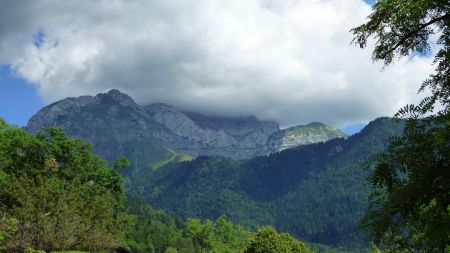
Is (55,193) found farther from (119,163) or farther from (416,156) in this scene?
(416,156)

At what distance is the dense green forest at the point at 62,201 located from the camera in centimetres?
2984

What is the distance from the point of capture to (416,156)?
27.5 ft

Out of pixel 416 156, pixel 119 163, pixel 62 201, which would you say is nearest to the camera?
pixel 416 156

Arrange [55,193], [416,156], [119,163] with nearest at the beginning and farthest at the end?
[416,156], [55,193], [119,163]

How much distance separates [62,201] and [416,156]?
2759cm

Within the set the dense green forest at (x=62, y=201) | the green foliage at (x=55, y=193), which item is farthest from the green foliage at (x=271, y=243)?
the green foliage at (x=55, y=193)

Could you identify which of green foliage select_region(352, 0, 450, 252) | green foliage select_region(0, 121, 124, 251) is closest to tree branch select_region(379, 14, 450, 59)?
green foliage select_region(352, 0, 450, 252)

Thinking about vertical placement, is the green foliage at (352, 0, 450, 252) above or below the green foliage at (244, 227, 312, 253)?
above

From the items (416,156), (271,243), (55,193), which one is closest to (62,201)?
(55,193)

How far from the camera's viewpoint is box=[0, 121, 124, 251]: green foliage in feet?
98.0

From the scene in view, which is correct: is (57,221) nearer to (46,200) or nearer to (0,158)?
(46,200)

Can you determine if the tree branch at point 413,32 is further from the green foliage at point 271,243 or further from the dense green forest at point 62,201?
the green foliage at point 271,243

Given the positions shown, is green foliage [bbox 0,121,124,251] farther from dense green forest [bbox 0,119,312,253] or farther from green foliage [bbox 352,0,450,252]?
green foliage [bbox 352,0,450,252]

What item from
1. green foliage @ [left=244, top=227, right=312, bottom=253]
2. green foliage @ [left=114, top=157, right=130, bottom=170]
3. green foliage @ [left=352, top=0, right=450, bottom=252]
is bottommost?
green foliage @ [left=244, top=227, right=312, bottom=253]
